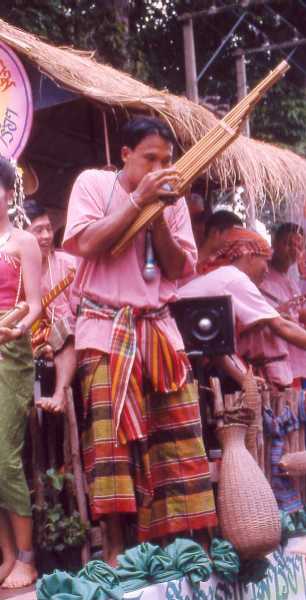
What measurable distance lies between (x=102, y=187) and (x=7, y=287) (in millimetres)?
584

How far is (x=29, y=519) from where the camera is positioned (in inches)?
157

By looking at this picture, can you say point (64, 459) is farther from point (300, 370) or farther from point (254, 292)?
point (300, 370)

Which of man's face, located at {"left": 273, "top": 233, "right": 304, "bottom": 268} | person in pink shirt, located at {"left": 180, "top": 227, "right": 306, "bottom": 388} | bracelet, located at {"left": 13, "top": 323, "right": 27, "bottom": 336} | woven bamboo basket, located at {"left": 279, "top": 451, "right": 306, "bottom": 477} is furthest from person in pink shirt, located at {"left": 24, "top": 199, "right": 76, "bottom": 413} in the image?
man's face, located at {"left": 273, "top": 233, "right": 304, "bottom": 268}

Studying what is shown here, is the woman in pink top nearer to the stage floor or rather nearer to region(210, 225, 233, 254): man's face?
the stage floor

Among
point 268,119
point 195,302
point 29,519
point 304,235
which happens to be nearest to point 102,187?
point 195,302

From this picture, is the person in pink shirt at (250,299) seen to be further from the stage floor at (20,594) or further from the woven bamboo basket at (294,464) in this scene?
the stage floor at (20,594)

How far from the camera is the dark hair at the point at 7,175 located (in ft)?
13.2

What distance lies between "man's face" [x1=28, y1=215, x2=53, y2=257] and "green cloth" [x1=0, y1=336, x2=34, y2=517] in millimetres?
1615

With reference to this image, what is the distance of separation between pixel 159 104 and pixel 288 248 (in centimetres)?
213

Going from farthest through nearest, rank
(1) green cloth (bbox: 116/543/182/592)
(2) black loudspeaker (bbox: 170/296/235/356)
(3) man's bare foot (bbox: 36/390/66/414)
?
(2) black loudspeaker (bbox: 170/296/235/356), (3) man's bare foot (bbox: 36/390/66/414), (1) green cloth (bbox: 116/543/182/592)

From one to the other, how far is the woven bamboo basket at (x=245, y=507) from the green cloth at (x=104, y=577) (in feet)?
3.17

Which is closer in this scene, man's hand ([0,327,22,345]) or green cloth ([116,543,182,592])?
green cloth ([116,543,182,592])

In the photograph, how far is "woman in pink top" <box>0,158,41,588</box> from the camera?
12.9 ft

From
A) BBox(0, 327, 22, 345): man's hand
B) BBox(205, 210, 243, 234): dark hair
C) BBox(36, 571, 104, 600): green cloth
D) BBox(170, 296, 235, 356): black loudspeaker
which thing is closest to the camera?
BBox(36, 571, 104, 600): green cloth
